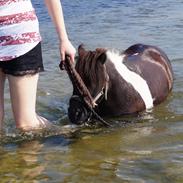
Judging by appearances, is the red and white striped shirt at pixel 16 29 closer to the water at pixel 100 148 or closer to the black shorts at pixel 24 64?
the black shorts at pixel 24 64

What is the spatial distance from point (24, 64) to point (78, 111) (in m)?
1.09

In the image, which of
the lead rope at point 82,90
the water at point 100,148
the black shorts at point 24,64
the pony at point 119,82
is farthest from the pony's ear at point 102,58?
the black shorts at point 24,64

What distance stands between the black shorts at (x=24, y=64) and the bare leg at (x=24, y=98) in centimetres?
5

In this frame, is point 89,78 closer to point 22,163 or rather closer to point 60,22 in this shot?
point 60,22

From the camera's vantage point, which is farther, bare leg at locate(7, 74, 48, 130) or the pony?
the pony

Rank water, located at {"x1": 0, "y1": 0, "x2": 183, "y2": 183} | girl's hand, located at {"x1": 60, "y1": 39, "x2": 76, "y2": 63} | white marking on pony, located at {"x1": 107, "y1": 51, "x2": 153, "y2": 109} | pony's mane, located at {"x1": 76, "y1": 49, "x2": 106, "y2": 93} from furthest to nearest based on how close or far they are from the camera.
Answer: white marking on pony, located at {"x1": 107, "y1": 51, "x2": 153, "y2": 109} < pony's mane, located at {"x1": 76, "y1": 49, "x2": 106, "y2": 93} < girl's hand, located at {"x1": 60, "y1": 39, "x2": 76, "y2": 63} < water, located at {"x1": 0, "y1": 0, "x2": 183, "y2": 183}

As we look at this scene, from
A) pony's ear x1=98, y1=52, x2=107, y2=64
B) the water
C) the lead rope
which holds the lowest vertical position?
the water

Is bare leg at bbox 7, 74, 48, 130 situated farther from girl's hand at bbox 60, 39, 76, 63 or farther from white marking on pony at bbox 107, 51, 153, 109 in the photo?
white marking on pony at bbox 107, 51, 153, 109

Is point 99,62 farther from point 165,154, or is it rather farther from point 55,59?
point 55,59

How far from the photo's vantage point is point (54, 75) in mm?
6855

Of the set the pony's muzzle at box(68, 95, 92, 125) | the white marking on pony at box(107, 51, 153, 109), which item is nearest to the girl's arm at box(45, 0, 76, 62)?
the pony's muzzle at box(68, 95, 92, 125)

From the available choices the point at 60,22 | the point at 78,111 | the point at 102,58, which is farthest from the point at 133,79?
the point at 60,22

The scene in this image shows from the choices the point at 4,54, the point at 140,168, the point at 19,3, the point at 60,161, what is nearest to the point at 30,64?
the point at 4,54

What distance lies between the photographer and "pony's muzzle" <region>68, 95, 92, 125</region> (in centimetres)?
477
